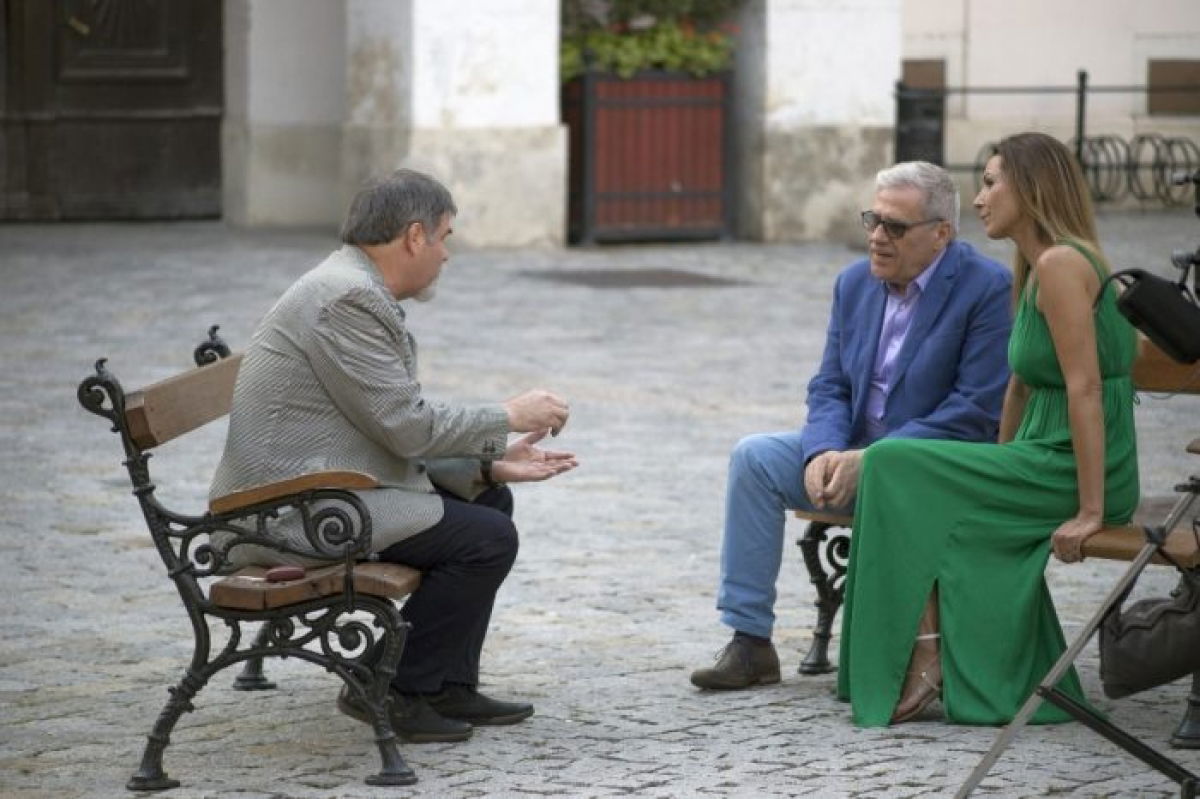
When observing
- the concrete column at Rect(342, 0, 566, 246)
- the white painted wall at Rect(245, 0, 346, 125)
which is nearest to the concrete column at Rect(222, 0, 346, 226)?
the white painted wall at Rect(245, 0, 346, 125)

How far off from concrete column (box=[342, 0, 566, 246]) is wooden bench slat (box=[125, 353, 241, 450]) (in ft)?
39.0

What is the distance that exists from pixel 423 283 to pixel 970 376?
1480mm

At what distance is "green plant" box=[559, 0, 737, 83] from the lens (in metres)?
18.8

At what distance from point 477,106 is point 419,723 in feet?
41.6

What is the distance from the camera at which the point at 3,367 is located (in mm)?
11977

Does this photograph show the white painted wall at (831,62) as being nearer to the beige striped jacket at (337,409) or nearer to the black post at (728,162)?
the black post at (728,162)

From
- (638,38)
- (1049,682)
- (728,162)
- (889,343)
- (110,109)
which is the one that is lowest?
(1049,682)

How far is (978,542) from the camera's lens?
6.04 m

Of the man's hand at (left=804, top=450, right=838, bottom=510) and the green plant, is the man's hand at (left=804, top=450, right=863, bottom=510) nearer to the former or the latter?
the man's hand at (left=804, top=450, right=838, bottom=510)

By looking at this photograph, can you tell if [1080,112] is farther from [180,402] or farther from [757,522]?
[180,402]

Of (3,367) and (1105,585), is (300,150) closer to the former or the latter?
(3,367)

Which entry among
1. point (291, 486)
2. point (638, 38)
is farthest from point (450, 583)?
point (638, 38)

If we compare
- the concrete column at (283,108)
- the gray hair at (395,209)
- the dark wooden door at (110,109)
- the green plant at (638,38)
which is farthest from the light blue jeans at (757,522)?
the dark wooden door at (110,109)

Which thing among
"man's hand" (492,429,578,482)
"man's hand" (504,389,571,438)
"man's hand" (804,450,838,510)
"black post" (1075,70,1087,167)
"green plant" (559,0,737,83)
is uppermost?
"green plant" (559,0,737,83)
